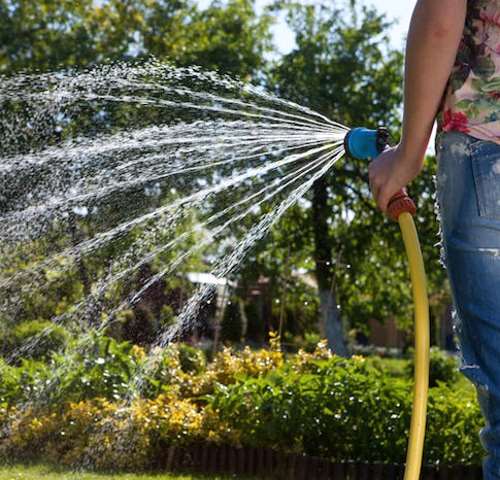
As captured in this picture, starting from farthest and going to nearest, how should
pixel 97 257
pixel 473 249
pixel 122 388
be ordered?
pixel 97 257, pixel 122 388, pixel 473 249

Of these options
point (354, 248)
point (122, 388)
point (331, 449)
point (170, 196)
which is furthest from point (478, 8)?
point (354, 248)

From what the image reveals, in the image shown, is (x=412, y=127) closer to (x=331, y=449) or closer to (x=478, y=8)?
(x=478, y=8)

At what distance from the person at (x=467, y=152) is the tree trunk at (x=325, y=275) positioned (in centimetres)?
1549

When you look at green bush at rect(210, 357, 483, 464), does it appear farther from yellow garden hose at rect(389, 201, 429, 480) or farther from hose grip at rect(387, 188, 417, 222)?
hose grip at rect(387, 188, 417, 222)

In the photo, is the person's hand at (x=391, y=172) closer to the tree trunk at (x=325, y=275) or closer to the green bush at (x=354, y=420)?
the green bush at (x=354, y=420)

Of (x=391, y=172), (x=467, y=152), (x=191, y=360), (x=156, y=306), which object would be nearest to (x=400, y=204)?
(x=391, y=172)

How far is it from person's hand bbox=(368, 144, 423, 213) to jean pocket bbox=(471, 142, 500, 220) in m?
0.13

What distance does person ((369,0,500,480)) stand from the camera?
172cm

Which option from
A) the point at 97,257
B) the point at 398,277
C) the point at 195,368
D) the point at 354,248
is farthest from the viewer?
the point at 398,277

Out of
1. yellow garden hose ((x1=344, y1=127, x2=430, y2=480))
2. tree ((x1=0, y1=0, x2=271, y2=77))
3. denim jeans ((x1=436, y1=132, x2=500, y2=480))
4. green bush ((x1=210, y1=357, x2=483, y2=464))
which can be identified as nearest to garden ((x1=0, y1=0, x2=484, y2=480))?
green bush ((x1=210, y1=357, x2=483, y2=464))

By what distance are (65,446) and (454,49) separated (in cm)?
484

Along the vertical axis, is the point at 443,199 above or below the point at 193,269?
above

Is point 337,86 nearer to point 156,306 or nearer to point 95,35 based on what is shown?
point 95,35

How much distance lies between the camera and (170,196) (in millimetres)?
7289
